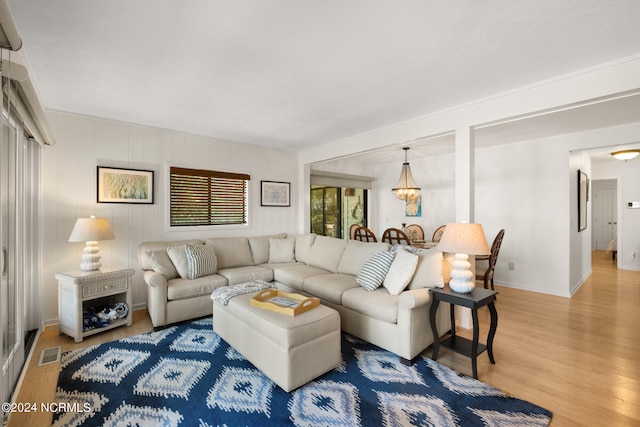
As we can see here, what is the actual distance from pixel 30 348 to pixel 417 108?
439 cm

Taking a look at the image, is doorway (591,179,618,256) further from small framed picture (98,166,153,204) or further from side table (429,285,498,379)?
small framed picture (98,166,153,204)

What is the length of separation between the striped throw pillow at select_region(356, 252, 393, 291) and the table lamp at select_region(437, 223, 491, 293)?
609 millimetres

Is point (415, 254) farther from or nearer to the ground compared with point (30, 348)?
farther from the ground

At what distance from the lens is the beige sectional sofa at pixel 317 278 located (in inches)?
101

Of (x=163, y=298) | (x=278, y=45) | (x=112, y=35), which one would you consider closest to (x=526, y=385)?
(x=278, y=45)

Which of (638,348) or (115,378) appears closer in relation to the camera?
(115,378)

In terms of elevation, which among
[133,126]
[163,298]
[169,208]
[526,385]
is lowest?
[526,385]

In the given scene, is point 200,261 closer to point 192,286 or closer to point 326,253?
point 192,286

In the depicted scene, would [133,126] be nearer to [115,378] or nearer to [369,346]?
[115,378]

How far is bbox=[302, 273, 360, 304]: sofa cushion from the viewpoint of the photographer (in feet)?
10.1

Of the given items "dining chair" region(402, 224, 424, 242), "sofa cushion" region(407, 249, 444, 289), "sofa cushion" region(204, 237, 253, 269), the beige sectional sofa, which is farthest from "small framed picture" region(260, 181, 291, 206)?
"sofa cushion" region(407, 249, 444, 289)

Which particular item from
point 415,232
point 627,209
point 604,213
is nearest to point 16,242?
point 415,232

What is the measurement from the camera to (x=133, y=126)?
382 centimetres

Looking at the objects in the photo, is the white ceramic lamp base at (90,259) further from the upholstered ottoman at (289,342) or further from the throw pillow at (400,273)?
the throw pillow at (400,273)
